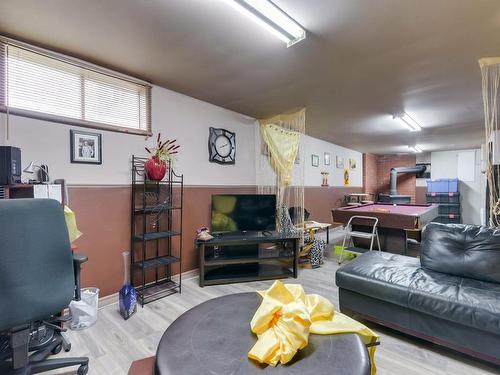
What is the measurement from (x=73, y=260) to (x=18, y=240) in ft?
1.21

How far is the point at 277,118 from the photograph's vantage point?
13.6 ft

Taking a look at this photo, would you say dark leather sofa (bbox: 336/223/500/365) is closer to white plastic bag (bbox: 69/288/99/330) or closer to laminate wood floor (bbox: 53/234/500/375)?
laminate wood floor (bbox: 53/234/500/375)

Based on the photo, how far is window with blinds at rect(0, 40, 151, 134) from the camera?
215 centimetres

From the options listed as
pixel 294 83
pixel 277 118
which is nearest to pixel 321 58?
pixel 294 83

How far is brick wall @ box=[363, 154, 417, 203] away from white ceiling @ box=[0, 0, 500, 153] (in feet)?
17.8

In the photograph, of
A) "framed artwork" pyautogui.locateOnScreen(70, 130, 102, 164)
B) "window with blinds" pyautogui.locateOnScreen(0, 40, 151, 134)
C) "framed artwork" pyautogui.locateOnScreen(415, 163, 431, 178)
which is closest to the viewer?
"window with blinds" pyautogui.locateOnScreen(0, 40, 151, 134)

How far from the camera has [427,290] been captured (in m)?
1.92

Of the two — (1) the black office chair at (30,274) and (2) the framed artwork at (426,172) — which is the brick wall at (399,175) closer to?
(2) the framed artwork at (426,172)

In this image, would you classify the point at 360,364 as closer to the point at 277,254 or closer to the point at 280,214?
the point at 277,254

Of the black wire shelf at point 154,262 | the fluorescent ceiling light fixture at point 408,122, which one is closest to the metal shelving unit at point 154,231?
the black wire shelf at point 154,262

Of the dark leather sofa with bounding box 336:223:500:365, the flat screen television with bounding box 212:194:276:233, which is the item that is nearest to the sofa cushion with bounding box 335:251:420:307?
the dark leather sofa with bounding box 336:223:500:365

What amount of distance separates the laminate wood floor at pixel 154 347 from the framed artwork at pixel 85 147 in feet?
5.11

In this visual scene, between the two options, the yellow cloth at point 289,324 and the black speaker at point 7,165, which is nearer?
the yellow cloth at point 289,324

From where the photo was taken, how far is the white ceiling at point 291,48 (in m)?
1.78
